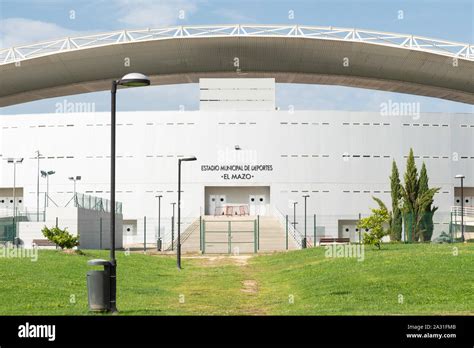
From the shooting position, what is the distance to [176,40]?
63.5m

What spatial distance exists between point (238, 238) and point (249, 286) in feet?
101

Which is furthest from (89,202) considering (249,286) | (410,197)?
(249,286)

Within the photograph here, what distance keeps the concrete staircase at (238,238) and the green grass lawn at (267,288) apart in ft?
66.3

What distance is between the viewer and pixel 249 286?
79.9 feet

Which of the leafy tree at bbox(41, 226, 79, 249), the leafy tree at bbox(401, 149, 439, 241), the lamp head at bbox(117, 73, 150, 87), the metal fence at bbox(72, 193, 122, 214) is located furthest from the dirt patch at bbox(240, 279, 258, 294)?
the leafy tree at bbox(401, 149, 439, 241)

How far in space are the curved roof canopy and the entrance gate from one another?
14.6 m

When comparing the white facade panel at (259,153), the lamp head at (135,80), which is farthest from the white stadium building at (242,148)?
the lamp head at (135,80)

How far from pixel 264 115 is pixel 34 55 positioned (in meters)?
20.8

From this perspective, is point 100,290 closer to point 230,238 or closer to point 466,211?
point 230,238

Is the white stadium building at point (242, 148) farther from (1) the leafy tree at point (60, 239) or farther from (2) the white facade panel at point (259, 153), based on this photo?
(1) the leafy tree at point (60, 239)

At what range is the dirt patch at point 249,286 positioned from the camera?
22691mm

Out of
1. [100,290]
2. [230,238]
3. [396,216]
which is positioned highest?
[396,216]

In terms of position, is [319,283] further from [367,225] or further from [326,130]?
[326,130]
